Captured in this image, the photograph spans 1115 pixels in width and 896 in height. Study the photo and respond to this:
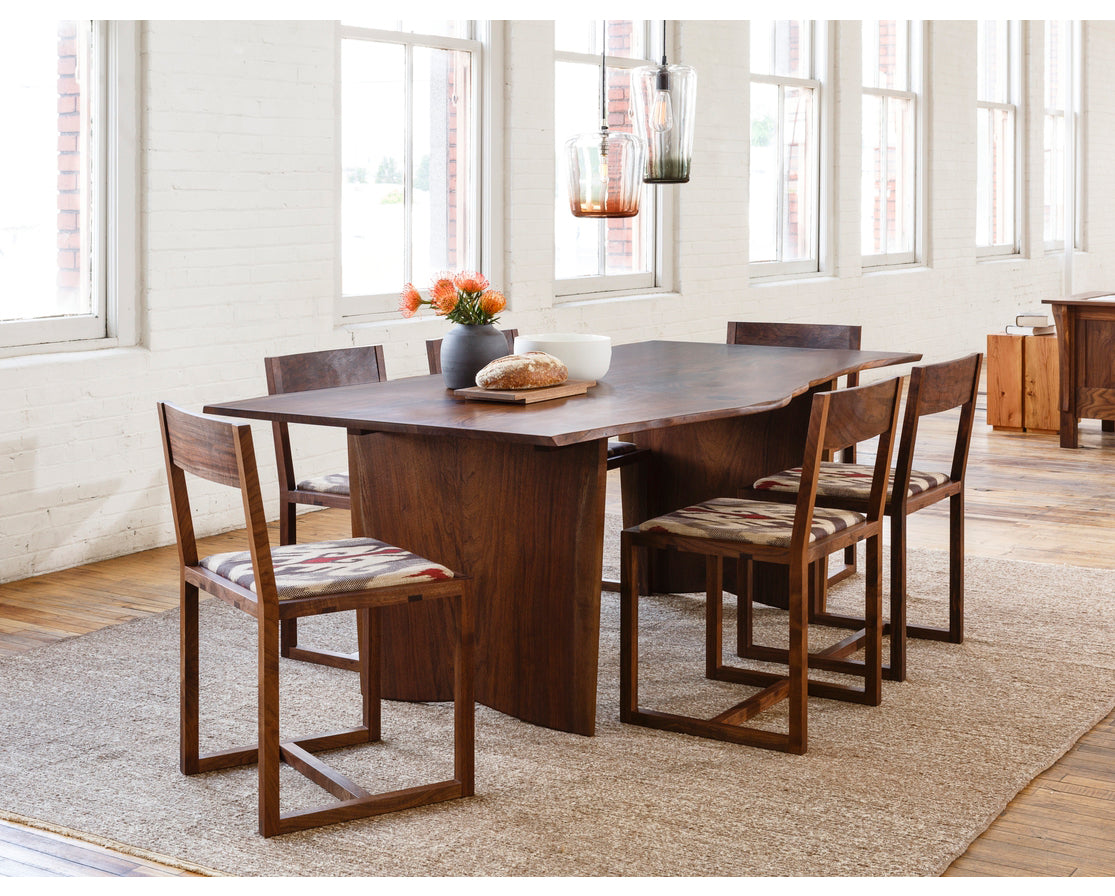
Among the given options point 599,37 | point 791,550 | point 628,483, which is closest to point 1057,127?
point 599,37

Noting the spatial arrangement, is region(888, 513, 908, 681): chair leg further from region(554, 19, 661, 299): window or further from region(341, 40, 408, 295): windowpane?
region(554, 19, 661, 299): window

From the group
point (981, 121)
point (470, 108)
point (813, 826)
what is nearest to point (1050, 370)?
point (470, 108)

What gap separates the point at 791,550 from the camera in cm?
297

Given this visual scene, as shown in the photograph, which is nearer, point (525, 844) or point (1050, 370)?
point (525, 844)

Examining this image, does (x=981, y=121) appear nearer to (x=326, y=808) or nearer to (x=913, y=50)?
(x=913, y=50)

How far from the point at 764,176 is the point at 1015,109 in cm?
394

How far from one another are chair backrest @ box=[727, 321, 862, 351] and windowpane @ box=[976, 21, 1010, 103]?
23.1 ft

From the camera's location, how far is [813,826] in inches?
102

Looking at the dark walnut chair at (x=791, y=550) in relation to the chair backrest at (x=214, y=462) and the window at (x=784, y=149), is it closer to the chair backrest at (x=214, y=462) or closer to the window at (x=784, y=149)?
the chair backrest at (x=214, y=462)

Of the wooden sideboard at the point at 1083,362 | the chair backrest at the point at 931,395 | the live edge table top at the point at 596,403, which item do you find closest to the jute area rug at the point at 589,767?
the chair backrest at the point at 931,395

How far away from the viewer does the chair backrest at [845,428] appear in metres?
2.91

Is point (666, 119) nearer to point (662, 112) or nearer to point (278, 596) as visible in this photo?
point (662, 112)

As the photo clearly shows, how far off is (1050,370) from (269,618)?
5820mm

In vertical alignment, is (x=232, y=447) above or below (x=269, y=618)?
above
